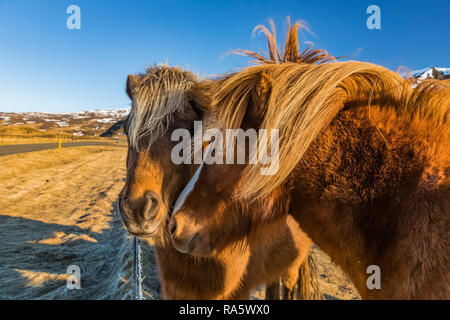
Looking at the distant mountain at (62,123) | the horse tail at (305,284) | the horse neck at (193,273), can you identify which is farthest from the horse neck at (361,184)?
the distant mountain at (62,123)

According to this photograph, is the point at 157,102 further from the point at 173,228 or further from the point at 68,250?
the point at 68,250

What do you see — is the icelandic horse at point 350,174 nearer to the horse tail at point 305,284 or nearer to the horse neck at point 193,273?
the horse neck at point 193,273

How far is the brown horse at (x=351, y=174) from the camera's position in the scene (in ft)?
3.69

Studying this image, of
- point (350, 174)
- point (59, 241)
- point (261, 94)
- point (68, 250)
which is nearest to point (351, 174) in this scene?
point (350, 174)

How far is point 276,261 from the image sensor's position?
10.5 feet

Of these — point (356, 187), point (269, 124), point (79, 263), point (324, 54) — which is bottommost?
point (79, 263)

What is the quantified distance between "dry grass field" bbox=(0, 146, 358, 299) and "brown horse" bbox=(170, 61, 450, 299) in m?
3.12

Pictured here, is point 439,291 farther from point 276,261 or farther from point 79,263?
point 79,263

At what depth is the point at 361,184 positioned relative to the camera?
130 centimetres

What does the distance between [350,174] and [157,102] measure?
1714mm

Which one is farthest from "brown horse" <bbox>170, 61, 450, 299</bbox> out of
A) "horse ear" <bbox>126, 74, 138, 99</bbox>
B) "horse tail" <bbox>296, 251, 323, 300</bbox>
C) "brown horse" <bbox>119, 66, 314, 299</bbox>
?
"horse tail" <bbox>296, 251, 323, 300</bbox>

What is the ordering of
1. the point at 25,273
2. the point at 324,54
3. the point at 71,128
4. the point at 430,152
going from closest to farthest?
the point at 430,152 → the point at 324,54 → the point at 25,273 → the point at 71,128
